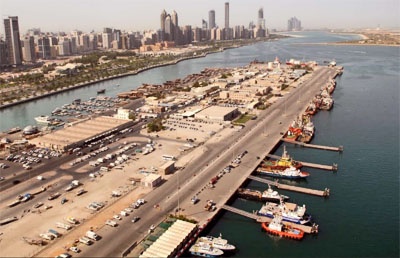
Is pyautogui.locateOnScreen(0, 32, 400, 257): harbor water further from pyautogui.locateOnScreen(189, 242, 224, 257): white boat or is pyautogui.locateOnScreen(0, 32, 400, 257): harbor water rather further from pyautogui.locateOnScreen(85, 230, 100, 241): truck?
pyautogui.locateOnScreen(85, 230, 100, 241): truck

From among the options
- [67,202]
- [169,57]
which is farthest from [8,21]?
[67,202]

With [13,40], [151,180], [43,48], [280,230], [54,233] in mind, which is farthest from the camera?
[43,48]

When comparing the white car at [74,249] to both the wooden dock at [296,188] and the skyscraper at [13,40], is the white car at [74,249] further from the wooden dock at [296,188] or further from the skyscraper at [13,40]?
the skyscraper at [13,40]

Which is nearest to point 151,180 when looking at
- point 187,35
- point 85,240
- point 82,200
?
point 82,200

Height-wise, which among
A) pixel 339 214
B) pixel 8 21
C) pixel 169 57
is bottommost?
pixel 339 214

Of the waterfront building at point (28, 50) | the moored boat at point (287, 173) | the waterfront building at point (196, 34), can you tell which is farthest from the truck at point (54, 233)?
the waterfront building at point (196, 34)

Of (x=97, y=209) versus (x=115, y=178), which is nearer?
(x=97, y=209)

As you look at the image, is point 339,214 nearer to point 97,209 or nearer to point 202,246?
point 202,246

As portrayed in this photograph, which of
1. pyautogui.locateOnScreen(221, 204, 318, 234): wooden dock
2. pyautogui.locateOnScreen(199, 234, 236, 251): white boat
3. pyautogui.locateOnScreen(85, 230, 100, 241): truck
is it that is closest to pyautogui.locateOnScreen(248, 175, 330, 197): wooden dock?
pyautogui.locateOnScreen(221, 204, 318, 234): wooden dock

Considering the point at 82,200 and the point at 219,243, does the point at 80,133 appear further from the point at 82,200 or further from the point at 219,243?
the point at 219,243
